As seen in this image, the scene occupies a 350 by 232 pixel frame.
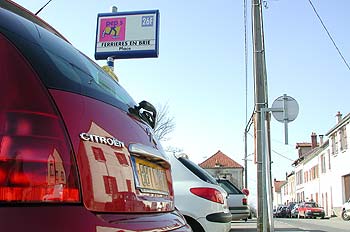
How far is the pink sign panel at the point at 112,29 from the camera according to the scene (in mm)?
9156

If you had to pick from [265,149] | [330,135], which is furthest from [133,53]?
[330,135]

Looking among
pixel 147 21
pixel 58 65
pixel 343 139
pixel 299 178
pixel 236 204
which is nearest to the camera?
pixel 58 65

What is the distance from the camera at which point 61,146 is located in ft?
5.49

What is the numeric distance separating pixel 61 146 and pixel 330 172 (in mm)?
43958

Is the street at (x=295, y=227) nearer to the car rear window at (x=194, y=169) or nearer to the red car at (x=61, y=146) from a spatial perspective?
the car rear window at (x=194, y=169)

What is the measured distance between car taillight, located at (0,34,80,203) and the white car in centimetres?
416

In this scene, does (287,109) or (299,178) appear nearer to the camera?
(287,109)

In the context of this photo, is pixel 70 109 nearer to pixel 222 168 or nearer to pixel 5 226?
pixel 5 226

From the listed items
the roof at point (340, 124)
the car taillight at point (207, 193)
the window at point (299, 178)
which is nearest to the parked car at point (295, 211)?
the roof at point (340, 124)

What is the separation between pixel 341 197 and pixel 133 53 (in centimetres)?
3383

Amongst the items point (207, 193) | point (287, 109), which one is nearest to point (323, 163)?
point (287, 109)

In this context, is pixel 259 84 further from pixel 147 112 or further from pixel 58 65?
pixel 58 65

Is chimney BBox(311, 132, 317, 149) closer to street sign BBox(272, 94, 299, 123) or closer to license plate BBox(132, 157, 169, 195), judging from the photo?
street sign BBox(272, 94, 299, 123)

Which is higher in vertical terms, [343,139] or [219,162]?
[219,162]
